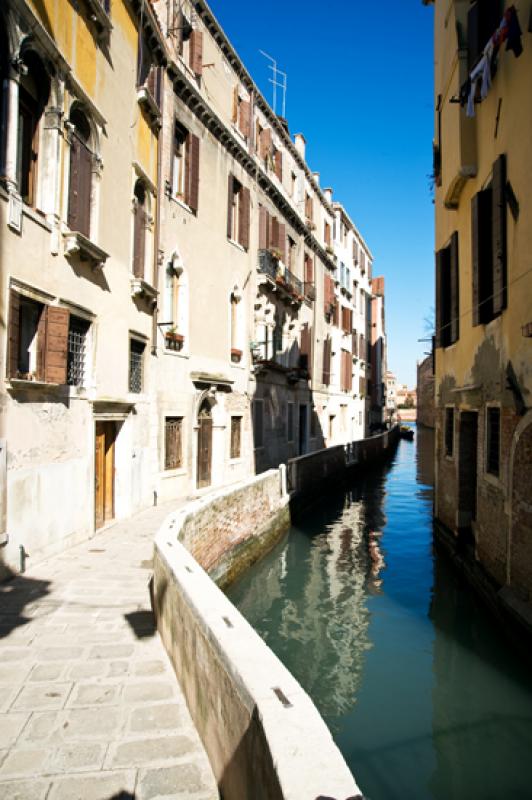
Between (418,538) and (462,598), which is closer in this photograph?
(462,598)

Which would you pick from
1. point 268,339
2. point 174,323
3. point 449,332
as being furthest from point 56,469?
point 268,339

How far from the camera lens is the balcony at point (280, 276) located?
1661cm

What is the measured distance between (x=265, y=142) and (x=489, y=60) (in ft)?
35.0

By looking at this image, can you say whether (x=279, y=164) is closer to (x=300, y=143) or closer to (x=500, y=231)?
(x=300, y=143)

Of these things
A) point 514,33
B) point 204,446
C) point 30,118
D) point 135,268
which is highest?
point 514,33

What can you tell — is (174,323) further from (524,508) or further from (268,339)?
(524,508)

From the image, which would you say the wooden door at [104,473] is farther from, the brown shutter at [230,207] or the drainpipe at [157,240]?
the brown shutter at [230,207]

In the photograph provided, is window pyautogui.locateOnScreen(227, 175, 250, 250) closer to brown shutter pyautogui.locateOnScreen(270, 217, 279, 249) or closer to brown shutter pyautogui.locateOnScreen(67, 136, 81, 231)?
brown shutter pyautogui.locateOnScreen(270, 217, 279, 249)

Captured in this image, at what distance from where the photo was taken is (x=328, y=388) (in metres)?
25.9

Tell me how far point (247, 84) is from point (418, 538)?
42.2 ft

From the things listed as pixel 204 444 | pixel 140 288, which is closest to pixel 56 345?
pixel 140 288

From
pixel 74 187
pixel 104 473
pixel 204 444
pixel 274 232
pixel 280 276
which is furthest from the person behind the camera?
pixel 274 232

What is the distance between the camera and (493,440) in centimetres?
828

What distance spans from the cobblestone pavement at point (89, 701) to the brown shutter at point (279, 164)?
15.6 meters
